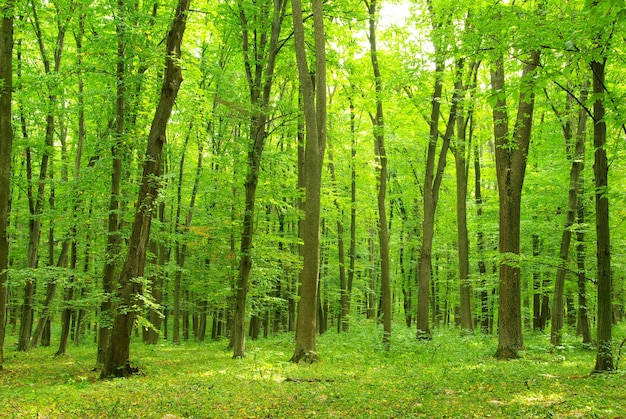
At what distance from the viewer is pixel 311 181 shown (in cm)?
1173

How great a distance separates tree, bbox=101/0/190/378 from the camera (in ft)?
31.2

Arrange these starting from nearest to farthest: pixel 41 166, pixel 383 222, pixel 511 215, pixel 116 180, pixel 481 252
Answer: pixel 511 215 → pixel 116 180 → pixel 383 222 → pixel 41 166 → pixel 481 252

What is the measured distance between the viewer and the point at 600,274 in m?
8.06

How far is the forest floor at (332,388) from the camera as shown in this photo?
20.5ft

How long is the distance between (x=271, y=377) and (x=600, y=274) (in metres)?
6.62

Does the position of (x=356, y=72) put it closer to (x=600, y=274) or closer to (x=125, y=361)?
(x=600, y=274)

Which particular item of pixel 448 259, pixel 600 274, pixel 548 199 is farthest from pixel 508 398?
pixel 448 259

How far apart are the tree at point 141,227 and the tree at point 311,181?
3261 mm

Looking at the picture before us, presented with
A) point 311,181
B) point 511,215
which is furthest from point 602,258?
point 311,181

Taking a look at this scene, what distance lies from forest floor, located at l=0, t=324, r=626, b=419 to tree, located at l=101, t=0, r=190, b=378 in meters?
0.65

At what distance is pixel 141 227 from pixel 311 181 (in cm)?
432

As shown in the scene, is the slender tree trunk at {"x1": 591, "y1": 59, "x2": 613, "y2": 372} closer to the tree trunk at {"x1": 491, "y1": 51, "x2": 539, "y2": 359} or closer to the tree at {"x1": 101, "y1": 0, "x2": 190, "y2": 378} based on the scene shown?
the tree trunk at {"x1": 491, "y1": 51, "x2": 539, "y2": 359}

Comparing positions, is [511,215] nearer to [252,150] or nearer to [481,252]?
[252,150]

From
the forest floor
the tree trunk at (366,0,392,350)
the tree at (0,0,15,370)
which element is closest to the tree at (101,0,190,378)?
the forest floor
